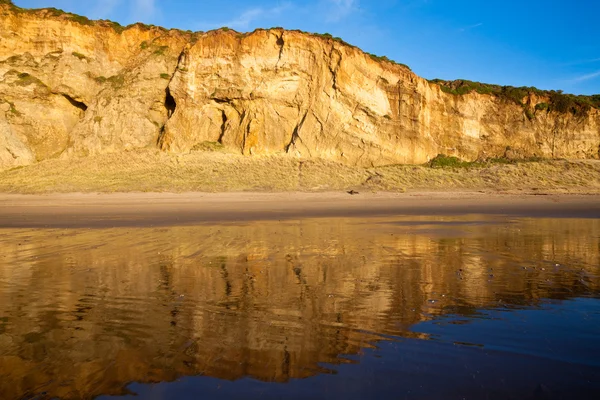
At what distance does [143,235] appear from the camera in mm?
10664

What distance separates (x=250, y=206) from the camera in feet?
65.0

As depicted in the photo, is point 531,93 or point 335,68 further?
point 531,93

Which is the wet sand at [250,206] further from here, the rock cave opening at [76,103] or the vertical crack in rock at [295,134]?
the rock cave opening at [76,103]

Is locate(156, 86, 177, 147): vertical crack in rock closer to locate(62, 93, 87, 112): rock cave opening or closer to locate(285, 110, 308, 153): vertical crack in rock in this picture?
locate(62, 93, 87, 112): rock cave opening

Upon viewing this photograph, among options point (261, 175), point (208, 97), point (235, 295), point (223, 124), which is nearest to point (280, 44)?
point (208, 97)

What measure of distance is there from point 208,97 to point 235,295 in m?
30.5

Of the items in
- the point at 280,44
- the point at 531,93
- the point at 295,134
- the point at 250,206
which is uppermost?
the point at 280,44

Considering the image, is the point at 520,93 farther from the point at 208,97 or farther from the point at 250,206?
the point at 250,206

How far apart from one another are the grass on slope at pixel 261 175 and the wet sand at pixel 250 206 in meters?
2.07

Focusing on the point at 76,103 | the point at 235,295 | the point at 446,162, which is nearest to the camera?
the point at 235,295

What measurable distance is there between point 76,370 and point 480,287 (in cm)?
427

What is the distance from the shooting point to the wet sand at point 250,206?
15156 millimetres

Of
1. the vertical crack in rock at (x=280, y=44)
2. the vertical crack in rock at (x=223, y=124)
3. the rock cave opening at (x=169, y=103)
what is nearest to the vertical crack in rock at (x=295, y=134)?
the vertical crack in rock at (x=280, y=44)

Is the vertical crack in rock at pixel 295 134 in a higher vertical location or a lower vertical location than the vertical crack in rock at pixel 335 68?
lower
